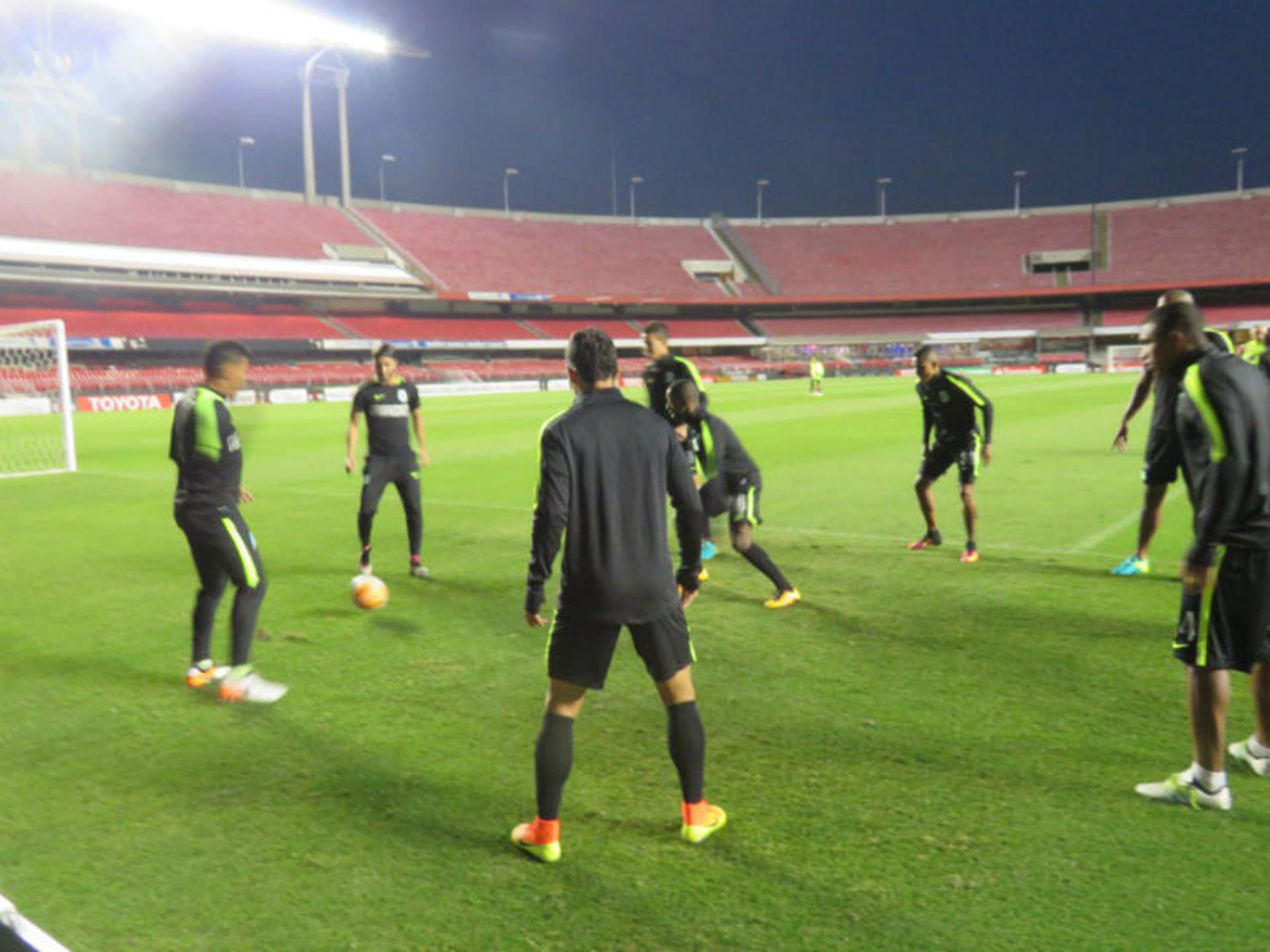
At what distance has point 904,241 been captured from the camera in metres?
88.6

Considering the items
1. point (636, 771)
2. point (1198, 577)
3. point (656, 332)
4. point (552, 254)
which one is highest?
point (552, 254)

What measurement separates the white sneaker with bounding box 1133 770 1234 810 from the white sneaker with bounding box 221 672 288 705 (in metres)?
4.61

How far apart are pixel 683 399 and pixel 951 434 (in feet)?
10.7

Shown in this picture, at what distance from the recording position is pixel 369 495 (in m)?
8.57

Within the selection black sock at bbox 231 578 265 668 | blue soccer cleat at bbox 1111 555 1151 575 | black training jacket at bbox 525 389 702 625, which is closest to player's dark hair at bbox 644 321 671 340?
black sock at bbox 231 578 265 668

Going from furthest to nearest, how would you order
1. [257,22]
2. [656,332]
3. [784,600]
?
[257,22] < [656,332] < [784,600]

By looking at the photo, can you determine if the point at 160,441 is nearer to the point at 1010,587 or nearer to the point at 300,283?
the point at 1010,587

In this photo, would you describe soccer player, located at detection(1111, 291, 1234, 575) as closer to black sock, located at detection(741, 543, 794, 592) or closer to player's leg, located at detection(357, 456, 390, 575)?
black sock, located at detection(741, 543, 794, 592)

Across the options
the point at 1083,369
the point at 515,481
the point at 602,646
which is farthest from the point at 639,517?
the point at 1083,369

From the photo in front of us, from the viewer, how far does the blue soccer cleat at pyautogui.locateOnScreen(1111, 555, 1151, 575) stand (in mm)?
8195

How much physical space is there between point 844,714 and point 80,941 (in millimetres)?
3605

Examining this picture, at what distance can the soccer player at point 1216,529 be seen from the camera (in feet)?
11.7

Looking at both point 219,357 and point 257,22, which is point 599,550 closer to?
point 219,357

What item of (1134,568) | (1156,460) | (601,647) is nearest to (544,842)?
(601,647)
